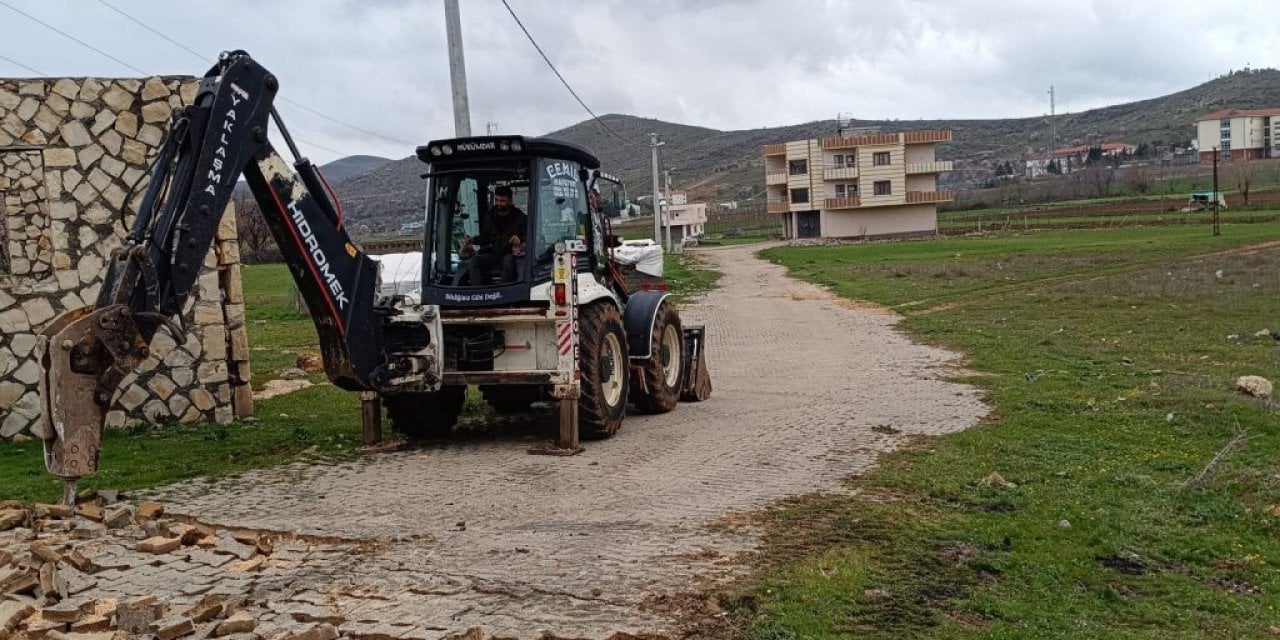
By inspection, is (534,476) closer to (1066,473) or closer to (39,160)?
(1066,473)

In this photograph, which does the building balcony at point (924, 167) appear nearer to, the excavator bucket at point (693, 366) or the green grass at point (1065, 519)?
the green grass at point (1065, 519)

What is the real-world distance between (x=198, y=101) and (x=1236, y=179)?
108 m

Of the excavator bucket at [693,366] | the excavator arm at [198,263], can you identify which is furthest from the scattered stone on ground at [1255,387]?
the excavator arm at [198,263]

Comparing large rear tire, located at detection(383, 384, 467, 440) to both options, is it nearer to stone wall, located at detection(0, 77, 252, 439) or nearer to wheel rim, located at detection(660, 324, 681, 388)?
wheel rim, located at detection(660, 324, 681, 388)

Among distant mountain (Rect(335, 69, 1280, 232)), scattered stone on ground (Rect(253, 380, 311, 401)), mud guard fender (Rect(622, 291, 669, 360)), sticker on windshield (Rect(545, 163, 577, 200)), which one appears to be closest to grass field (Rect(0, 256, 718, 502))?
scattered stone on ground (Rect(253, 380, 311, 401))

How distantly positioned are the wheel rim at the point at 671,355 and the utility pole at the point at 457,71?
463cm

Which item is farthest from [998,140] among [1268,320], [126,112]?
[126,112]

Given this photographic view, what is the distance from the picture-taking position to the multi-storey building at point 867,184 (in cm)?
8881

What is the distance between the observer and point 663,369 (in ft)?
45.8

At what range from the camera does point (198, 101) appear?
8789mm

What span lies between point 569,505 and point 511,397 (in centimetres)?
540

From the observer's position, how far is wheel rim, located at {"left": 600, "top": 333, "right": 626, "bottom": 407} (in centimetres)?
1205

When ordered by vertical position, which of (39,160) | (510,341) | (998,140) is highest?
(998,140)

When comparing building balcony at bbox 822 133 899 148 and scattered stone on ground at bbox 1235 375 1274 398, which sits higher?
building balcony at bbox 822 133 899 148
